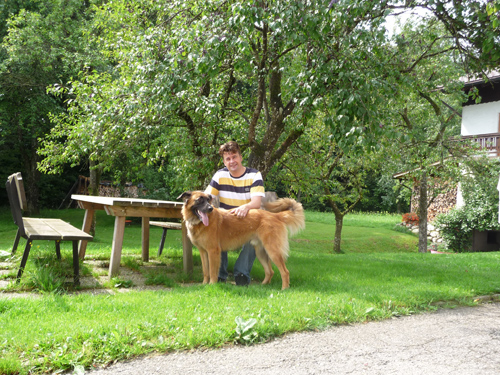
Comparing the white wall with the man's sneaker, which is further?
the white wall

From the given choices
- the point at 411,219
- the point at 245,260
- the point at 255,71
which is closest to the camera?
the point at 245,260

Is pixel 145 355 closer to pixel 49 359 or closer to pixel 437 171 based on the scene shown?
pixel 49 359

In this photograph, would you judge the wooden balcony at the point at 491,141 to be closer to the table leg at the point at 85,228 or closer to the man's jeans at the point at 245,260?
the man's jeans at the point at 245,260

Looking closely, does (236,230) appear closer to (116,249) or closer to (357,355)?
(116,249)

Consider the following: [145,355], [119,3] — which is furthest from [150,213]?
[119,3]

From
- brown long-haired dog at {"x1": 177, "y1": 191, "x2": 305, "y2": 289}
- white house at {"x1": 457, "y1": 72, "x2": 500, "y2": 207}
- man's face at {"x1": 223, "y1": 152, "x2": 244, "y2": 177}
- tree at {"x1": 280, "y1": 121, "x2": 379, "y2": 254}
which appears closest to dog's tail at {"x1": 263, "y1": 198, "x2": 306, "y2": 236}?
brown long-haired dog at {"x1": 177, "y1": 191, "x2": 305, "y2": 289}

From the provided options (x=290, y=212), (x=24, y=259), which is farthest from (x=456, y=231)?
(x=24, y=259)

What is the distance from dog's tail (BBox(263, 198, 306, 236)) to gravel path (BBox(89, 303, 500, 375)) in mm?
1713

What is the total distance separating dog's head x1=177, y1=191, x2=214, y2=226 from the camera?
4902mm

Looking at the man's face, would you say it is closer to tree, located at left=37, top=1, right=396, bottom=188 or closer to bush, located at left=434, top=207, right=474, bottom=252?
tree, located at left=37, top=1, right=396, bottom=188

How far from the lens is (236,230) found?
5.27m

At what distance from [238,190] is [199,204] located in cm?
79

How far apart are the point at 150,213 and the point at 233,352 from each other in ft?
9.58

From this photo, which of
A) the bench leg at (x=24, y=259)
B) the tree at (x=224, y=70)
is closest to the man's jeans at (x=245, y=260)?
the tree at (x=224, y=70)
